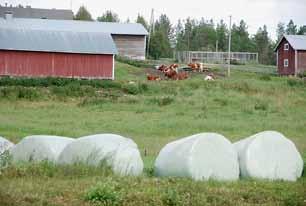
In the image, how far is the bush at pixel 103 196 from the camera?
6.56 meters

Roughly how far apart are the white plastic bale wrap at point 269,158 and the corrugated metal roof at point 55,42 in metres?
35.6

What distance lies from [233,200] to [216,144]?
197 cm

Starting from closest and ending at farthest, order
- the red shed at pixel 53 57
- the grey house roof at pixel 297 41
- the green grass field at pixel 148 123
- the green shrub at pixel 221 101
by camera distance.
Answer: the green grass field at pixel 148 123 → the green shrub at pixel 221 101 → the red shed at pixel 53 57 → the grey house roof at pixel 297 41

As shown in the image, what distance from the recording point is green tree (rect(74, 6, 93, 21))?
92688mm

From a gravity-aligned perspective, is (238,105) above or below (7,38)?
below

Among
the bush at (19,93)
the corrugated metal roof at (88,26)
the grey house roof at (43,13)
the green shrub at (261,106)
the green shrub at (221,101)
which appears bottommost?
the green shrub at (261,106)

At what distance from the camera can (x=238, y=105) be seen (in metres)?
31.2

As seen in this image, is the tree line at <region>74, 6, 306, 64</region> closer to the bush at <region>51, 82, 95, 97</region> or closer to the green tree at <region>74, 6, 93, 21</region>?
the green tree at <region>74, 6, 93, 21</region>

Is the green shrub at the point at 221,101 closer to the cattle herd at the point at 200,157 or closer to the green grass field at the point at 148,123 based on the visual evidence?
the green grass field at the point at 148,123

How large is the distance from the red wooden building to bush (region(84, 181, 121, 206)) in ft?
163

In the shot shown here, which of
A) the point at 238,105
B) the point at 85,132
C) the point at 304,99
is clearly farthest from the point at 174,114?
the point at 304,99

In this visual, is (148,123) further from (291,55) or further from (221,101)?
(291,55)

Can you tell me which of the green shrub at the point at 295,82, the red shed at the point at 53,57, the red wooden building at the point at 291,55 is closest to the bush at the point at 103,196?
the green shrub at the point at 295,82

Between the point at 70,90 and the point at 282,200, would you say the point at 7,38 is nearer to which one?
the point at 70,90
